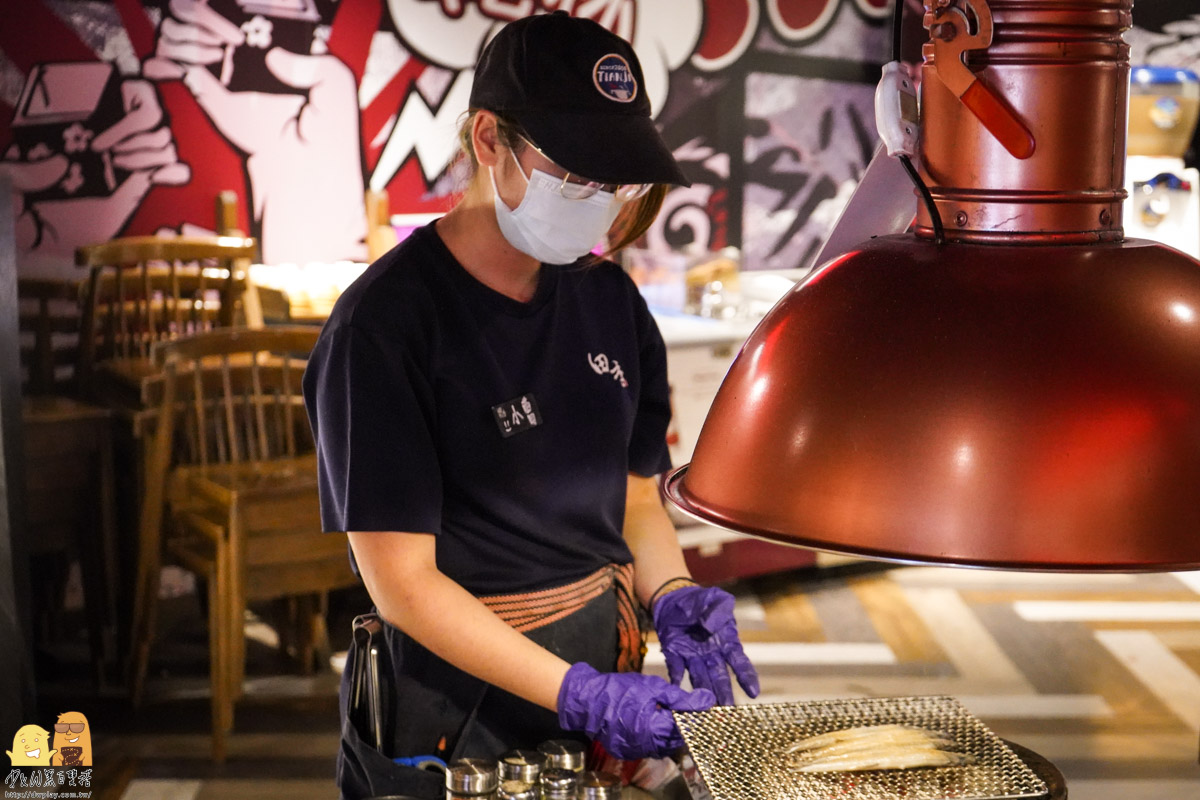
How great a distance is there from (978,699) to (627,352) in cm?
264

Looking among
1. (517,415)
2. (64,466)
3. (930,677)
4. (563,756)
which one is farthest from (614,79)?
(64,466)

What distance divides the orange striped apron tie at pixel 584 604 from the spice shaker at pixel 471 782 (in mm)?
232

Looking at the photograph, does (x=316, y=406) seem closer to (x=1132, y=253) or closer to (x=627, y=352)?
(x=627, y=352)

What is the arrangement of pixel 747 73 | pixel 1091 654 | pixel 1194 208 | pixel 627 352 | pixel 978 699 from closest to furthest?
1. pixel 627 352
2. pixel 978 699
3. pixel 1091 654
4. pixel 1194 208
5. pixel 747 73

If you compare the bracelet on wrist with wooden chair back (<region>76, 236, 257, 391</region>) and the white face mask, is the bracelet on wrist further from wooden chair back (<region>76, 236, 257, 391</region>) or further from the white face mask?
wooden chair back (<region>76, 236, 257, 391</region>)

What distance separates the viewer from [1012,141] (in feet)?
1.69

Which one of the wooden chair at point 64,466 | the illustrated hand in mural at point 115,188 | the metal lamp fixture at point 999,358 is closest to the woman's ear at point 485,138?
the metal lamp fixture at point 999,358

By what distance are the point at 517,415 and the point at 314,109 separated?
3.85m

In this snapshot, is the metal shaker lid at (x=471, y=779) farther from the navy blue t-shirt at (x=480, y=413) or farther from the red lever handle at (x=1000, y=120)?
the red lever handle at (x=1000, y=120)

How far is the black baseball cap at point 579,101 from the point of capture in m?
1.51

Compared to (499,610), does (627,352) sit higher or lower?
higher

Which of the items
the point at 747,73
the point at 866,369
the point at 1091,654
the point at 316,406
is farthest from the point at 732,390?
the point at 747,73

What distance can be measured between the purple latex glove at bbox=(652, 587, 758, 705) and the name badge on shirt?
1.37ft

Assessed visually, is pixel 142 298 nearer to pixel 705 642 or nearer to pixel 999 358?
pixel 705 642
